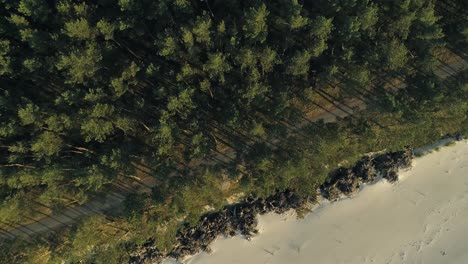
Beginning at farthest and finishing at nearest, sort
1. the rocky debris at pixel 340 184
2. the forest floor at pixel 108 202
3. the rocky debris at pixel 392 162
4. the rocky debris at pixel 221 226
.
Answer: the rocky debris at pixel 392 162 → the rocky debris at pixel 340 184 → the rocky debris at pixel 221 226 → the forest floor at pixel 108 202

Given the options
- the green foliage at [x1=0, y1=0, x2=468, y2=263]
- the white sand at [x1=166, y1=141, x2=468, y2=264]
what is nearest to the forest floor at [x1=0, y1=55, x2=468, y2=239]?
the green foliage at [x1=0, y1=0, x2=468, y2=263]

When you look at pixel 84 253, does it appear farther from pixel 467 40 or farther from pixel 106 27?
pixel 467 40

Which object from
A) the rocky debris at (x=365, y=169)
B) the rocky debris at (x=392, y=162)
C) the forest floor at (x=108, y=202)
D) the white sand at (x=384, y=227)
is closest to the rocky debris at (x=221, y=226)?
the white sand at (x=384, y=227)

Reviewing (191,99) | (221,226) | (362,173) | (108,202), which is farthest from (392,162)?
(108,202)

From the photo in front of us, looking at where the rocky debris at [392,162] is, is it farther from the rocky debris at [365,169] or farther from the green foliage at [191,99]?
the green foliage at [191,99]

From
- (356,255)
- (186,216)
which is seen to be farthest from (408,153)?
(186,216)

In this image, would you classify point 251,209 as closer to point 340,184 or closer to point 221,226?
point 221,226
